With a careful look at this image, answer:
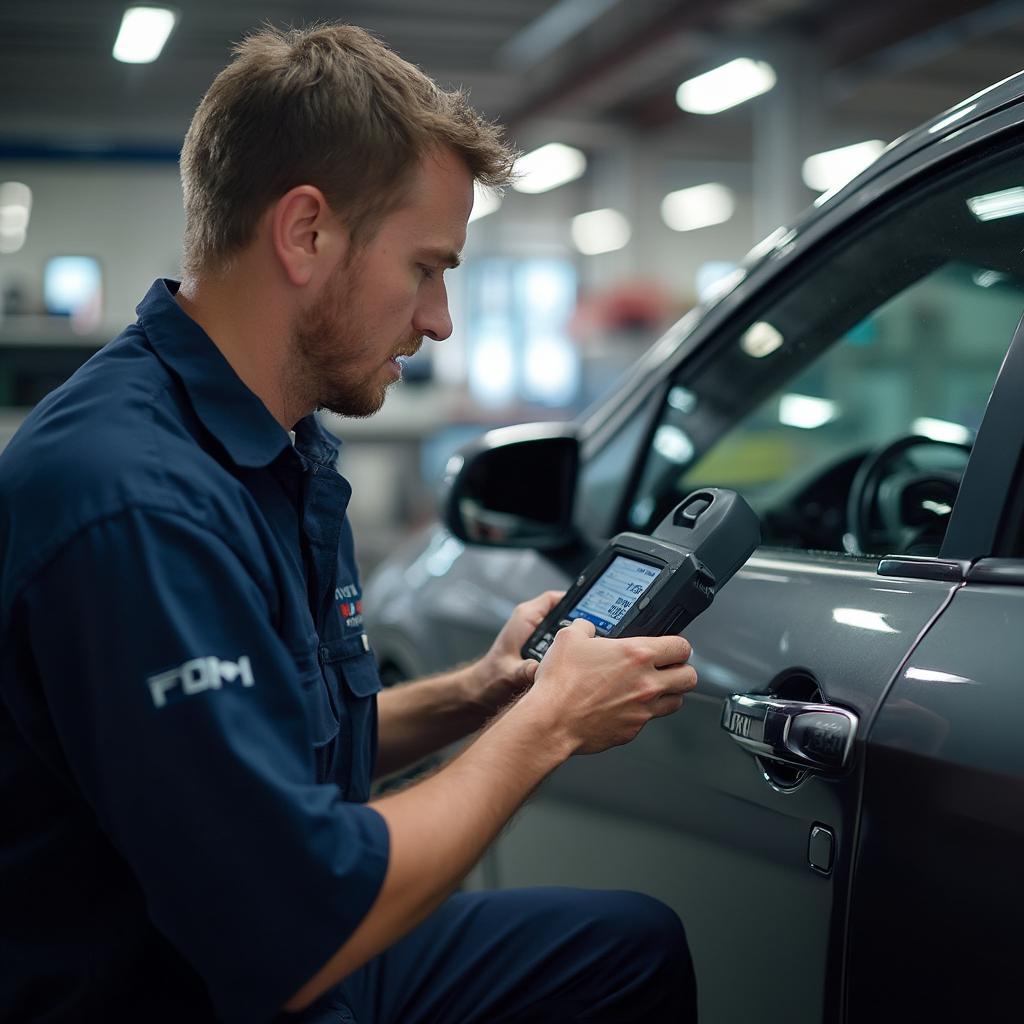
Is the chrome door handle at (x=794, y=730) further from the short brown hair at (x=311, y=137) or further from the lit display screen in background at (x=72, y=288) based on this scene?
the lit display screen in background at (x=72, y=288)

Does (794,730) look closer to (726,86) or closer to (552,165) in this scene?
(726,86)

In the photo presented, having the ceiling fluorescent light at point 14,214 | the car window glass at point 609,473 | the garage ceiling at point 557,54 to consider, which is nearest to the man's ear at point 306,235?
the car window glass at point 609,473

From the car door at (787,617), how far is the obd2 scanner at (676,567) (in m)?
0.10

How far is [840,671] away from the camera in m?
1.19

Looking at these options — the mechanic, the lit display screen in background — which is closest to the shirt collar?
the mechanic

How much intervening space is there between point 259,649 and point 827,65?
11184mm

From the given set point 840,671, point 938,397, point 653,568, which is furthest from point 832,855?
point 938,397

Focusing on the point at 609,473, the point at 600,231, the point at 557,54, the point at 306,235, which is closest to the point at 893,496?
the point at 609,473

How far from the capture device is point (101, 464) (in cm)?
104

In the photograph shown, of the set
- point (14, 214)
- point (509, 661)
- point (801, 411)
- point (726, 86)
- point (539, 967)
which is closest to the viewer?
point (539, 967)

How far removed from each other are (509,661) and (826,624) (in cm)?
46

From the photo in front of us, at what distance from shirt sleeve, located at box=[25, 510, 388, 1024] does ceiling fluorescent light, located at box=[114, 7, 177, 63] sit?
9.99 meters

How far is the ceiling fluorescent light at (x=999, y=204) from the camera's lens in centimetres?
132

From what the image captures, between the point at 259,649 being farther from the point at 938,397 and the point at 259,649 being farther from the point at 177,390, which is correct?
the point at 938,397
